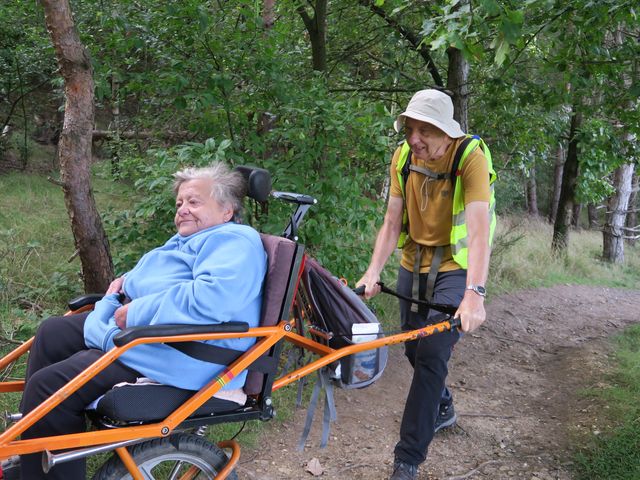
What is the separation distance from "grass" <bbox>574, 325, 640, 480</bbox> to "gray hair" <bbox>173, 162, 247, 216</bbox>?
8.69 feet

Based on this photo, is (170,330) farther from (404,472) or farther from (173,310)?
(404,472)

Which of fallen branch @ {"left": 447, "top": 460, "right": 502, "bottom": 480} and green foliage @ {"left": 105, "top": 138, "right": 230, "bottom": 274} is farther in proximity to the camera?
green foliage @ {"left": 105, "top": 138, "right": 230, "bottom": 274}

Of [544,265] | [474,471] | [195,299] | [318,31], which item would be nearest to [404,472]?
[474,471]

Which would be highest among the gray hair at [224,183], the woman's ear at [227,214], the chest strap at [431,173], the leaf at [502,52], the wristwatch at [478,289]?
the leaf at [502,52]

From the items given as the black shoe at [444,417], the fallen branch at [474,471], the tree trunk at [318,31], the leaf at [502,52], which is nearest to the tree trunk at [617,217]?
the tree trunk at [318,31]

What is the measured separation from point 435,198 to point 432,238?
0.81ft

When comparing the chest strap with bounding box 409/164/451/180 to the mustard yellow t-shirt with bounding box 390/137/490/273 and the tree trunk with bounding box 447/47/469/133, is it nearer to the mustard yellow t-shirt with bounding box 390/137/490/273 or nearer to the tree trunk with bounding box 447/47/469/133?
the mustard yellow t-shirt with bounding box 390/137/490/273

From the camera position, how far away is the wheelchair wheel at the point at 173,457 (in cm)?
234

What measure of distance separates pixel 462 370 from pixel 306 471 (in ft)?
8.43

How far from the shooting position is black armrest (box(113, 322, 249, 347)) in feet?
6.84

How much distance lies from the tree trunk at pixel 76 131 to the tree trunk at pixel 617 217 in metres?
11.6

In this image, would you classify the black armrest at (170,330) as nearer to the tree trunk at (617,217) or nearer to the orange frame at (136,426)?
the orange frame at (136,426)

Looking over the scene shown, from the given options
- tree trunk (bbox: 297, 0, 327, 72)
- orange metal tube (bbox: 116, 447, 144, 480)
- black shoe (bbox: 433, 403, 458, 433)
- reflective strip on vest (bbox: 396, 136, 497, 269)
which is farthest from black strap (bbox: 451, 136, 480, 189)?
tree trunk (bbox: 297, 0, 327, 72)

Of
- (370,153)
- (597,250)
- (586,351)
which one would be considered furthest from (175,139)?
(597,250)
